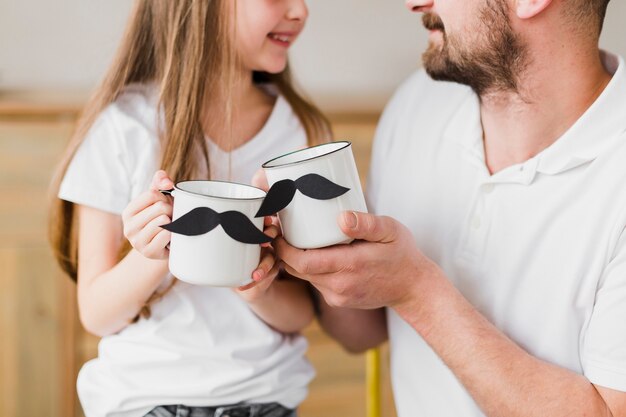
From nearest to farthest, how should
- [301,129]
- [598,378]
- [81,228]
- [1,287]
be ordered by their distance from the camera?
1. [598,378]
2. [81,228]
3. [301,129]
4. [1,287]

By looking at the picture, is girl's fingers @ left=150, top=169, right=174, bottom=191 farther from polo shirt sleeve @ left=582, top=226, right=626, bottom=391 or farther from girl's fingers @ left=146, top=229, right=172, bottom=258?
polo shirt sleeve @ left=582, top=226, right=626, bottom=391

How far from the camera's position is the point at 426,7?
50.3 inches

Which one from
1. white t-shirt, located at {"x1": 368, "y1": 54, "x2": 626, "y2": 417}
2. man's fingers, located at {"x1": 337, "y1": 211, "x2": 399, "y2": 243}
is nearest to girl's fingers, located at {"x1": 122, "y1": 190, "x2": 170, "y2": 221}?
man's fingers, located at {"x1": 337, "y1": 211, "x2": 399, "y2": 243}

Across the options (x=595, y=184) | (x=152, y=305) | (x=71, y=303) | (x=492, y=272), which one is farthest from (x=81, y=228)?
(x=71, y=303)

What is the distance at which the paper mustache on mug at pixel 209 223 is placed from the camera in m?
0.85

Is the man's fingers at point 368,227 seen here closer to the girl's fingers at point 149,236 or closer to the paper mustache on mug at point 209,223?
the paper mustache on mug at point 209,223

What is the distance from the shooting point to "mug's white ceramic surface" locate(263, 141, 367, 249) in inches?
34.5

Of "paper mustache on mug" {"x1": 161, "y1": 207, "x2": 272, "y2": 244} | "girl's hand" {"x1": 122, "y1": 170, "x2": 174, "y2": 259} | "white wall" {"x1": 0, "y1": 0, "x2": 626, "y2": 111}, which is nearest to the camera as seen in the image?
"paper mustache on mug" {"x1": 161, "y1": 207, "x2": 272, "y2": 244}

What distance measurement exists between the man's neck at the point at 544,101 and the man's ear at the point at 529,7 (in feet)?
0.23

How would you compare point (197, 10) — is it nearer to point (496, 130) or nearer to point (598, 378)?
point (496, 130)

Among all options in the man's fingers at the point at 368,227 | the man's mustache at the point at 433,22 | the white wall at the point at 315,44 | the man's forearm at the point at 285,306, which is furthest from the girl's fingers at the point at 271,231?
the white wall at the point at 315,44

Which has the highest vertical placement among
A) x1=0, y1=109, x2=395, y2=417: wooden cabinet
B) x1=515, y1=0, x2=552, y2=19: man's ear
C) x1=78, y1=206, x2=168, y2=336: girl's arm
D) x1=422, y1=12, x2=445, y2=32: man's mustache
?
x1=515, y1=0, x2=552, y2=19: man's ear

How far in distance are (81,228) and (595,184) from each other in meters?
0.80

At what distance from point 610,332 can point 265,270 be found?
0.50 meters
